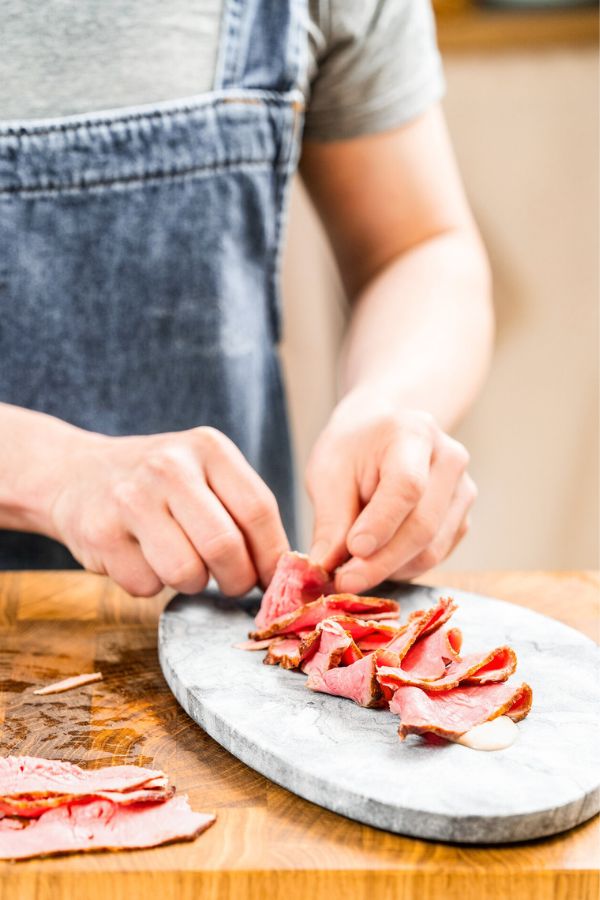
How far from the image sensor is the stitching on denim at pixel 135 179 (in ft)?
4.27

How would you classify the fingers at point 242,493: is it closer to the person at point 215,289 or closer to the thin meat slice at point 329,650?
the person at point 215,289

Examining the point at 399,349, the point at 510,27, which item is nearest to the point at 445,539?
the point at 399,349

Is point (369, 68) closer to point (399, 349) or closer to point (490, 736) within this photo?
point (399, 349)

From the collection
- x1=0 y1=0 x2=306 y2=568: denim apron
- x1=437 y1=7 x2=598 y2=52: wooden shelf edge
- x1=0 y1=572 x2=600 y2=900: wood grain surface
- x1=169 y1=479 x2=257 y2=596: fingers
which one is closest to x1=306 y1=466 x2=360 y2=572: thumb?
x1=169 y1=479 x2=257 y2=596: fingers

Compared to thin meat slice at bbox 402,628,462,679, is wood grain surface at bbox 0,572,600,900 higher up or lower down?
lower down

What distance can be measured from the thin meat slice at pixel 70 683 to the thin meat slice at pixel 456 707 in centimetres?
31

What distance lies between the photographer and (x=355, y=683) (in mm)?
919

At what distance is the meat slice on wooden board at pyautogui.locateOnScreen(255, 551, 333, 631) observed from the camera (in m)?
1.09

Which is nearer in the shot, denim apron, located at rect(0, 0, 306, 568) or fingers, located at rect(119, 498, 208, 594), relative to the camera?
fingers, located at rect(119, 498, 208, 594)

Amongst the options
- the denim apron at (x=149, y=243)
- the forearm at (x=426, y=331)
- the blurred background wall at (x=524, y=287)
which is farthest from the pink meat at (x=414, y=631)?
the blurred background wall at (x=524, y=287)

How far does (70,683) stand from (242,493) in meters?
0.25

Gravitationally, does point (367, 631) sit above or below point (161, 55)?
below

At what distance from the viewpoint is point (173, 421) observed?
1.47 m

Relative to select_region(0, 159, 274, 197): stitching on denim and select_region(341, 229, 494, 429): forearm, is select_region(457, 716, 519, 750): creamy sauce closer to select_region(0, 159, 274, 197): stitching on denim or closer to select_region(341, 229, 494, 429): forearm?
select_region(341, 229, 494, 429): forearm
